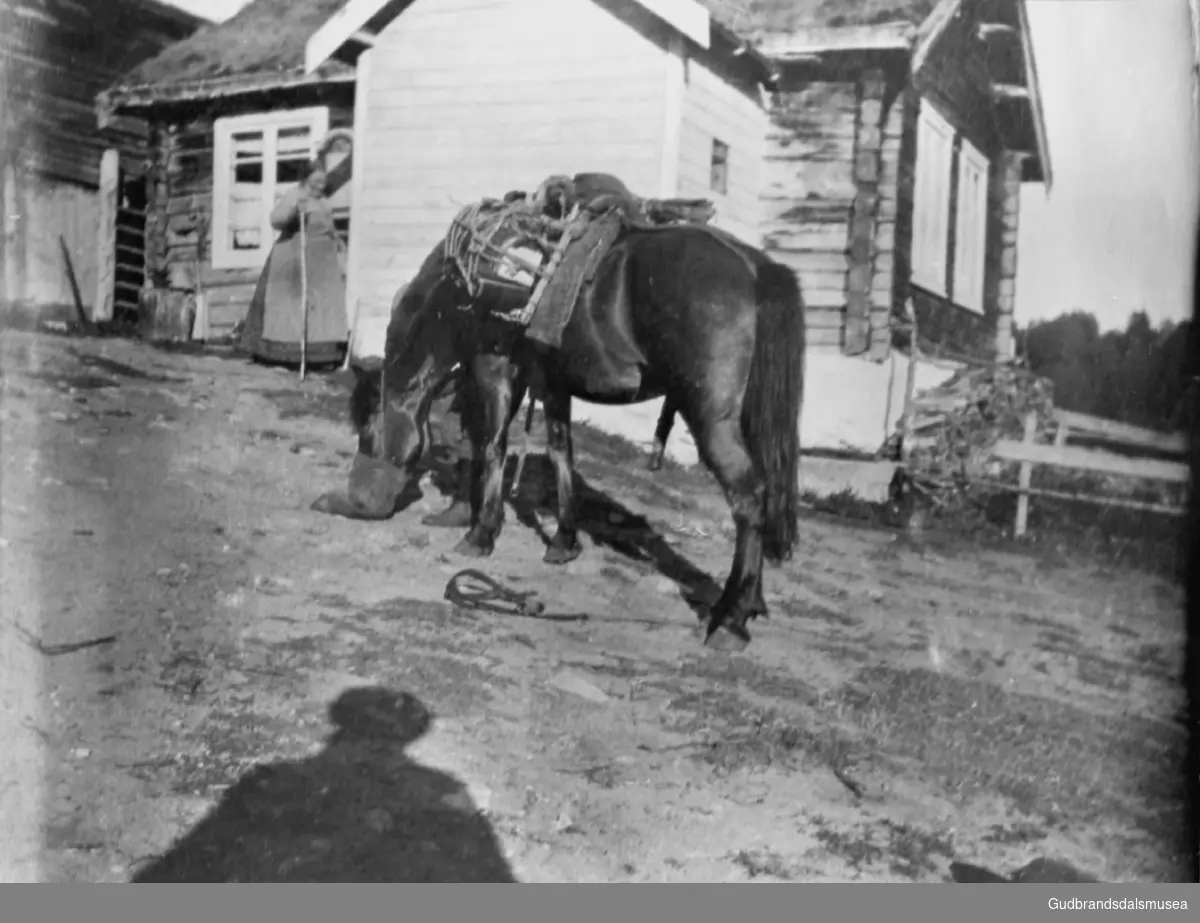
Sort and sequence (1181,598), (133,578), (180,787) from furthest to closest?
(1181,598) → (133,578) → (180,787)

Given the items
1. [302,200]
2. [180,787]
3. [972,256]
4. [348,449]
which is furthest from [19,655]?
[972,256]

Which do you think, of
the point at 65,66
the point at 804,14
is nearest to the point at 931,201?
the point at 804,14

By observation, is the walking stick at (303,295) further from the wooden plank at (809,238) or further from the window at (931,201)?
the window at (931,201)

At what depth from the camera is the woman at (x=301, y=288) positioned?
101 inches

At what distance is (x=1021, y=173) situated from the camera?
2662 millimetres

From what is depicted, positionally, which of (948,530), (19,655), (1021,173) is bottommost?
(19,655)

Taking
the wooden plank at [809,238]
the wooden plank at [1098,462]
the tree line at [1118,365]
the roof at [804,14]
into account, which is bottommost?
the wooden plank at [1098,462]

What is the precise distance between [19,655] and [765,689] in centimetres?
176

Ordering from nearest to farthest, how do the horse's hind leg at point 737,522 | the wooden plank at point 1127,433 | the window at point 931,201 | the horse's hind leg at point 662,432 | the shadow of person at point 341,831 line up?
the shadow of person at point 341,831 < the horse's hind leg at point 737,522 < the horse's hind leg at point 662,432 < the wooden plank at point 1127,433 < the window at point 931,201

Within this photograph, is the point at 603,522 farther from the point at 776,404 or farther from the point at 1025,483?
the point at 1025,483

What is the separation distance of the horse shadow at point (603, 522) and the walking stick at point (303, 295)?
0.44 metres

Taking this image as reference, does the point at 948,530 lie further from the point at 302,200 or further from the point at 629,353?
the point at 302,200

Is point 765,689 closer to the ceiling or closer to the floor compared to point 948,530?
closer to the floor

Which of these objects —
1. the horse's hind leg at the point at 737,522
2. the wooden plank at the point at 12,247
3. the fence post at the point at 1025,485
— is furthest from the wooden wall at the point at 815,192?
the wooden plank at the point at 12,247
